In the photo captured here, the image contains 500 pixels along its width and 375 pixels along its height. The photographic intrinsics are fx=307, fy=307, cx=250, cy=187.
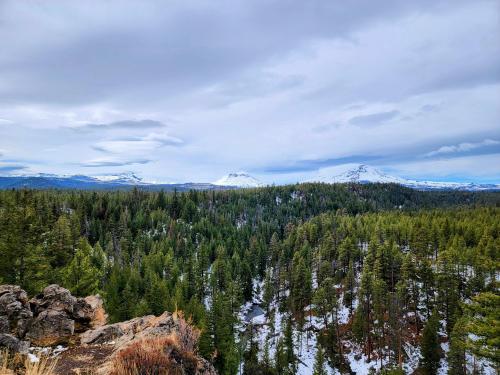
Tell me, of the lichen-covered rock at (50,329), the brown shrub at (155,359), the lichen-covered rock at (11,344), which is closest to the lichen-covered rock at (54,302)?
the lichen-covered rock at (50,329)

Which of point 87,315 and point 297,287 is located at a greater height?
point 87,315

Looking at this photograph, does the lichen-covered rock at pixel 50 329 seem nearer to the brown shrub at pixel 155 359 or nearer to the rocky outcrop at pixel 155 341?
the rocky outcrop at pixel 155 341

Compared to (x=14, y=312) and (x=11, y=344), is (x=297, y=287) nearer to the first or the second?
(x=14, y=312)

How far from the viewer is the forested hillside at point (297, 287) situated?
43.8m

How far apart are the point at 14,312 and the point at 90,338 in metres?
6.14

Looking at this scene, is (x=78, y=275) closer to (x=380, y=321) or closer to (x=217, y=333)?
(x=217, y=333)

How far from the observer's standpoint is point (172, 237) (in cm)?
12900

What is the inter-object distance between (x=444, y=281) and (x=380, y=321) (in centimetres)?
1786

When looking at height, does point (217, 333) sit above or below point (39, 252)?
below

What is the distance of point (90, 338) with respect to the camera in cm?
1478

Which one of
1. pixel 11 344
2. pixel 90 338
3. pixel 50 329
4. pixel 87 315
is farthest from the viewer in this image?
pixel 87 315

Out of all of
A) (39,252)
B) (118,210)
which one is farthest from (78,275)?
(118,210)

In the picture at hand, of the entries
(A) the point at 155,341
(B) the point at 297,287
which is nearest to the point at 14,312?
(A) the point at 155,341

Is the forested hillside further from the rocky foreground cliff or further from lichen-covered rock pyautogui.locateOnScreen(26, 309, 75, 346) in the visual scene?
lichen-covered rock pyautogui.locateOnScreen(26, 309, 75, 346)
